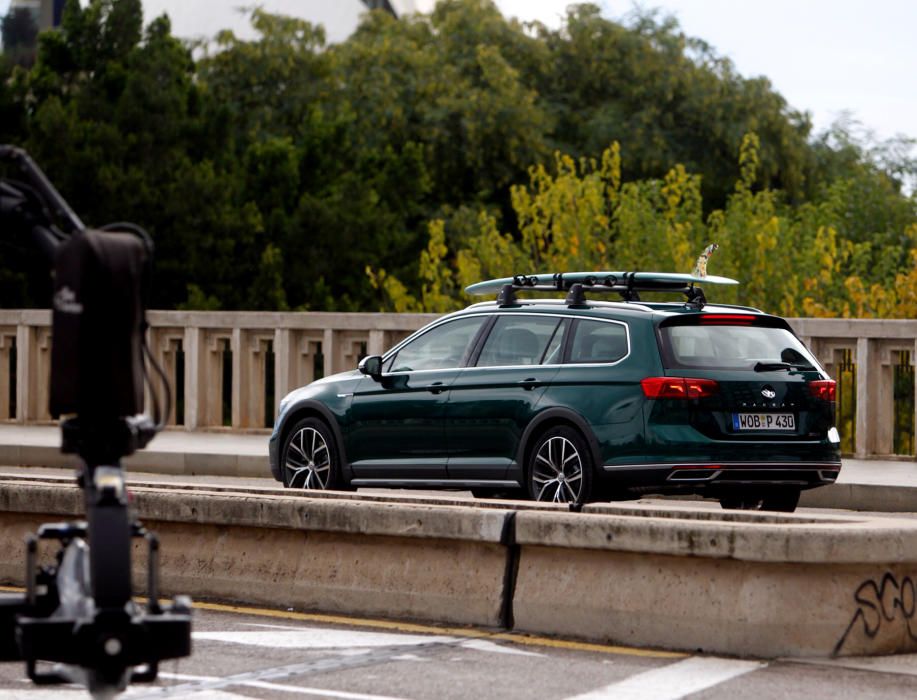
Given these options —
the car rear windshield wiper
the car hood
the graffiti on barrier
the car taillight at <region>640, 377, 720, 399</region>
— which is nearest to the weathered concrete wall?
the graffiti on barrier

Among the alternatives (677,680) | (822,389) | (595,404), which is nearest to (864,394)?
(822,389)

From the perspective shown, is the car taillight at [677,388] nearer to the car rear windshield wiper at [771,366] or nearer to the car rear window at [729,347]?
the car rear window at [729,347]

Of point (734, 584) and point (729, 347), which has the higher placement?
point (729, 347)

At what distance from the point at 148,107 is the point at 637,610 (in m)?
30.2

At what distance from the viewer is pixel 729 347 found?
13.0m

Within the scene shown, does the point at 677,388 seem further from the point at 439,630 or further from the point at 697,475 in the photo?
the point at 439,630

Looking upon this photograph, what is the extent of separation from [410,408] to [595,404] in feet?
6.17

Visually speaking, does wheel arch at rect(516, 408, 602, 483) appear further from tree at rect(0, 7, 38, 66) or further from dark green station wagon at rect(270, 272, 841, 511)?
tree at rect(0, 7, 38, 66)

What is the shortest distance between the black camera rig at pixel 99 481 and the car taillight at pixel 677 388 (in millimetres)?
7449

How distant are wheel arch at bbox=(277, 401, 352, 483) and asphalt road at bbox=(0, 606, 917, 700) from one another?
544 centimetres

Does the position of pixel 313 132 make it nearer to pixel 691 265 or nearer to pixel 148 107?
pixel 148 107

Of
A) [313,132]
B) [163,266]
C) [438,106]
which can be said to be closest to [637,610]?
[163,266]

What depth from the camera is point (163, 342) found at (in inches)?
953

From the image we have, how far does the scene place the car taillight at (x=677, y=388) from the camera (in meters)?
12.5
